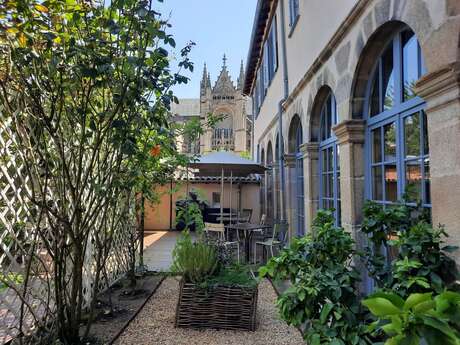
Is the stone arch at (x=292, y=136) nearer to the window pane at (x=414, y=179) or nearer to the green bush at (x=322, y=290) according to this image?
the window pane at (x=414, y=179)

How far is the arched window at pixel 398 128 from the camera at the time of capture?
2.55 m

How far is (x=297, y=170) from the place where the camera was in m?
6.73

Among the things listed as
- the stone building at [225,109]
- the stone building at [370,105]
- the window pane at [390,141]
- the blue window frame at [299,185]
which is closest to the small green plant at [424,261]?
the stone building at [370,105]

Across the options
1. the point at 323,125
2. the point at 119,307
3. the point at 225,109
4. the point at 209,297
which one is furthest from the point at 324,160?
the point at 225,109

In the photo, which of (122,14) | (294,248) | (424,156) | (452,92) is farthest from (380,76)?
(122,14)

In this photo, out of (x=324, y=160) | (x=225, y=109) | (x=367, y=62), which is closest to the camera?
(x=367, y=62)

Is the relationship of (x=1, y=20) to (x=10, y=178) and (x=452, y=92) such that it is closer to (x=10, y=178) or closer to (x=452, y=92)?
(x=10, y=178)

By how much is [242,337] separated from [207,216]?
9.59 meters

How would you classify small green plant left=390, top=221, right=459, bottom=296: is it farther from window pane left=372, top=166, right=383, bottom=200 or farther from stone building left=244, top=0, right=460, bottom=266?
window pane left=372, top=166, right=383, bottom=200

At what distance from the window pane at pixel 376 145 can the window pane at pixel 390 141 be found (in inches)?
4.7

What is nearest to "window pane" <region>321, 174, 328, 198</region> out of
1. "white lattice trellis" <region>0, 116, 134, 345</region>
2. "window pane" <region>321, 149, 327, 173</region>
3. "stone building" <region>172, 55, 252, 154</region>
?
"window pane" <region>321, 149, 327, 173</region>

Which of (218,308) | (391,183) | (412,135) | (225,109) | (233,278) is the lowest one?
(218,308)

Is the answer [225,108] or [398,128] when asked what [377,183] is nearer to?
[398,128]

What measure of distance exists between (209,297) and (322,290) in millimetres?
1769
